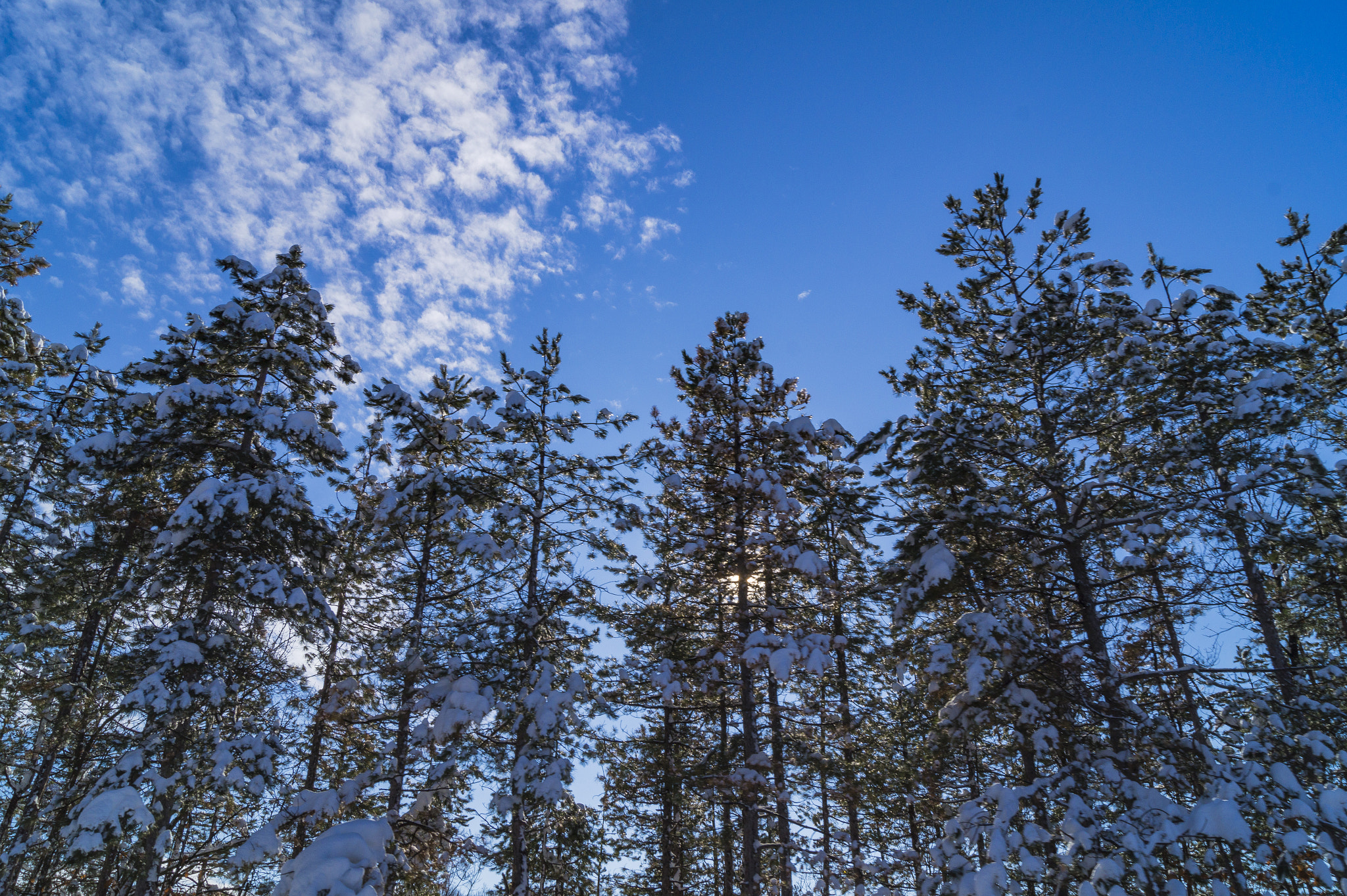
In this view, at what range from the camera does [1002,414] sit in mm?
10594

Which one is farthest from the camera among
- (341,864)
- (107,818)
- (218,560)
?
(218,560)

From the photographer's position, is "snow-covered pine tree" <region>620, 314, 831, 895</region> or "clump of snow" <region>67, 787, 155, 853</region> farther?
"snow-covered pine tree" <region>620, 314, 831, 895</region>

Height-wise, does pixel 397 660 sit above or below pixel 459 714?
above

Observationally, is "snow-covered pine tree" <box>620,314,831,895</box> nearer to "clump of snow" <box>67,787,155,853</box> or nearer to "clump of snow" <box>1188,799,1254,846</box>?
"clump of snow" <box>1188,799,1254,846</box>

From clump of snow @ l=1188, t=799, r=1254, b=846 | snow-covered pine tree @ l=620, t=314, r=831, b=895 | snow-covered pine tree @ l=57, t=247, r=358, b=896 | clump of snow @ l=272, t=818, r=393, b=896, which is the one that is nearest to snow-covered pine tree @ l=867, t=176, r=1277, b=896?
clump of snow @ l=1188, t=799, r=1254, b=846

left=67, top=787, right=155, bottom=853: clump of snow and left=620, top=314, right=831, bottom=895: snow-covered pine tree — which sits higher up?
left=620, top=314, right=831, bottom=895: snow-covered pine tree

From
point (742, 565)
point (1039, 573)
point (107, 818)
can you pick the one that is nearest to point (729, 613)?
point (742, 565)

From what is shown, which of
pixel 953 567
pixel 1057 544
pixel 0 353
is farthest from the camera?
pixel 0 353

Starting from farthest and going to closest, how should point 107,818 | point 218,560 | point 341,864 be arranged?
point 218,560, point 107,818, point 341,864

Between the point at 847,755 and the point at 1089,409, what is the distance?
896 cm

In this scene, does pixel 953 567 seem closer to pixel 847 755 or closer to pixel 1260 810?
pixel 1260 810

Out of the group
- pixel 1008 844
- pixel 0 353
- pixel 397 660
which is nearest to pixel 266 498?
pixel 397 660

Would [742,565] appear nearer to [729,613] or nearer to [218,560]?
[729,613]

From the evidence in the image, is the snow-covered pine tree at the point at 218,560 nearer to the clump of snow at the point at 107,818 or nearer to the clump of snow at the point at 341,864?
the clump of snow at the point at 107,818
